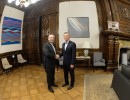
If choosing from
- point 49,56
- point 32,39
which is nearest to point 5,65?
point 32,39

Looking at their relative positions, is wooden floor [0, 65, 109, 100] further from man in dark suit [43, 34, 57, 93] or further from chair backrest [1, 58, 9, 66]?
chair backrest [1, 58, 9, 66]

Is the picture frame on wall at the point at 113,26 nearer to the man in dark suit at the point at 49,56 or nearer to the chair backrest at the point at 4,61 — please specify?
the man in dark suit at the point at 49,56

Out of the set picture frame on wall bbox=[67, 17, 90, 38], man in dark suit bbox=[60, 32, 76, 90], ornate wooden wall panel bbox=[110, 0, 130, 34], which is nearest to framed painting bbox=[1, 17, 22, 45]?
picture frame on wall bbox=[67, 17, 90, 38]

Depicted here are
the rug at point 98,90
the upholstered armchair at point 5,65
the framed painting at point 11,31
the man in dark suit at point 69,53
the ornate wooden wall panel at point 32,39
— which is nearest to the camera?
the rug at point 98,90

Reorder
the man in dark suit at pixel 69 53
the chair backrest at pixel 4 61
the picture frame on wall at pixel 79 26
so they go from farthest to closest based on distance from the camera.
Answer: the picture frame on wall at pixel 79 26
the chair backrest at pixel 4 61
the man in dark suit at pixel 69 53

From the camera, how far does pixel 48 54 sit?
2.97 meters

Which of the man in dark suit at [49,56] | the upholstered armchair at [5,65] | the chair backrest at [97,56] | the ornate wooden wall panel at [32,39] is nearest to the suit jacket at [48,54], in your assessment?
the man in dark suit at [49,56]

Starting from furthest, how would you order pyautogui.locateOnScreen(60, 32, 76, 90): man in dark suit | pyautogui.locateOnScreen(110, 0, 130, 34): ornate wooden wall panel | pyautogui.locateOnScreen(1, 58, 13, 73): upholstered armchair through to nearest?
1. pyautogui.locateOnScreen(110, 0, 130, 34): ornate wooden wall panel
2. pyautogui.locateOnScreen(1, 58, 13, 73): upholstered armchair
3. pyautogui.locateOnScreen(60, 32, 76, 90): man in dark suit

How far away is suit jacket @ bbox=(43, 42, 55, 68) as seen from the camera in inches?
118

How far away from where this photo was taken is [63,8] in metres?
5.36

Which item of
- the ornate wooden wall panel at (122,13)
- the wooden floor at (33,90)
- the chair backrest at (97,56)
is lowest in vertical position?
the wooden floor at (33,90)

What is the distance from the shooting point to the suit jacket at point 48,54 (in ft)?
9.82

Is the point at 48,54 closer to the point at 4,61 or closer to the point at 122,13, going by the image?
the point at 4,61

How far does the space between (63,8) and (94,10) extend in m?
1.29
